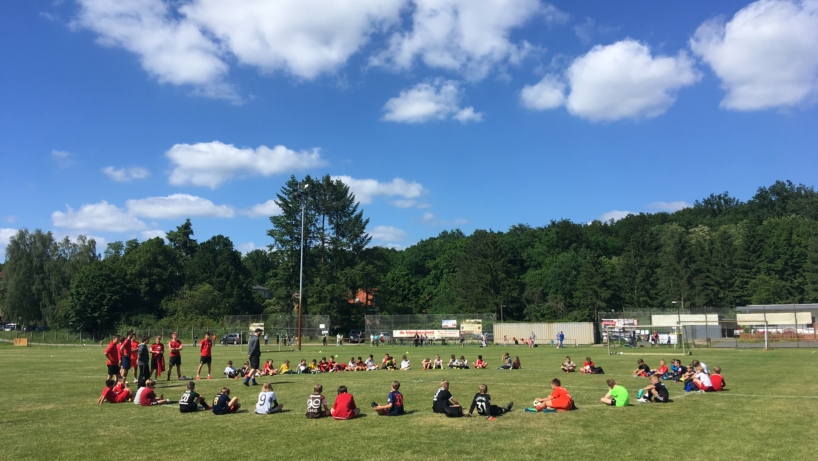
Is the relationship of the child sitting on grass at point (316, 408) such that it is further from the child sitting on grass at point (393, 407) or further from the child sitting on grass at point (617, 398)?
the child sitting on grass at point (617, 398)

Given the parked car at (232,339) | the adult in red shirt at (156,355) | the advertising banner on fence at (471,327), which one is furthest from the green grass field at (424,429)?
the parked car at (232,339)

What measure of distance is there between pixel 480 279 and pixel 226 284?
4291 centimetres

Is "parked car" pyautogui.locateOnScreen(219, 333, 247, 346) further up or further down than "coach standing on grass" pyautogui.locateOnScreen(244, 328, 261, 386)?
further down

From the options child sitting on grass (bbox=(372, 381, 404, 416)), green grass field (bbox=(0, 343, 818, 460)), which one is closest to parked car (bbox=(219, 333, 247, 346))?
green grass field (bbox=(0, 343, 818, 460))

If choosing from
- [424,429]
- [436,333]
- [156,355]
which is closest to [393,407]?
[424,429]

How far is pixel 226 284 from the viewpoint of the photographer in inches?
3858

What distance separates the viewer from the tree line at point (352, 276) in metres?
81.6

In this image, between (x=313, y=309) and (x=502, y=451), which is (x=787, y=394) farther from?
(x=313, y=309)

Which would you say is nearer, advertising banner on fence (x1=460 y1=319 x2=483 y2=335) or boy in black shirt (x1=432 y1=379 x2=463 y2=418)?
boy in black shirt (x1=432 y1=379 x2=463 y2=418)

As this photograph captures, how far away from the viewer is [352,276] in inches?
3152

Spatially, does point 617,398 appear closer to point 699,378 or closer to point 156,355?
point 699,378

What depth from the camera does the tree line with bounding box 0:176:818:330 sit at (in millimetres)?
81625

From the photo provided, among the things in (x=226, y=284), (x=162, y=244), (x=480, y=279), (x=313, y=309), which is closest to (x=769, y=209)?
(x=480, y=279)

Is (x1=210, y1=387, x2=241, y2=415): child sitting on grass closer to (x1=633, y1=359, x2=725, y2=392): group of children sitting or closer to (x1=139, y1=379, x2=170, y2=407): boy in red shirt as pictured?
(x1=139, y1=379, x2=170, y2=407): boy in red shirt
